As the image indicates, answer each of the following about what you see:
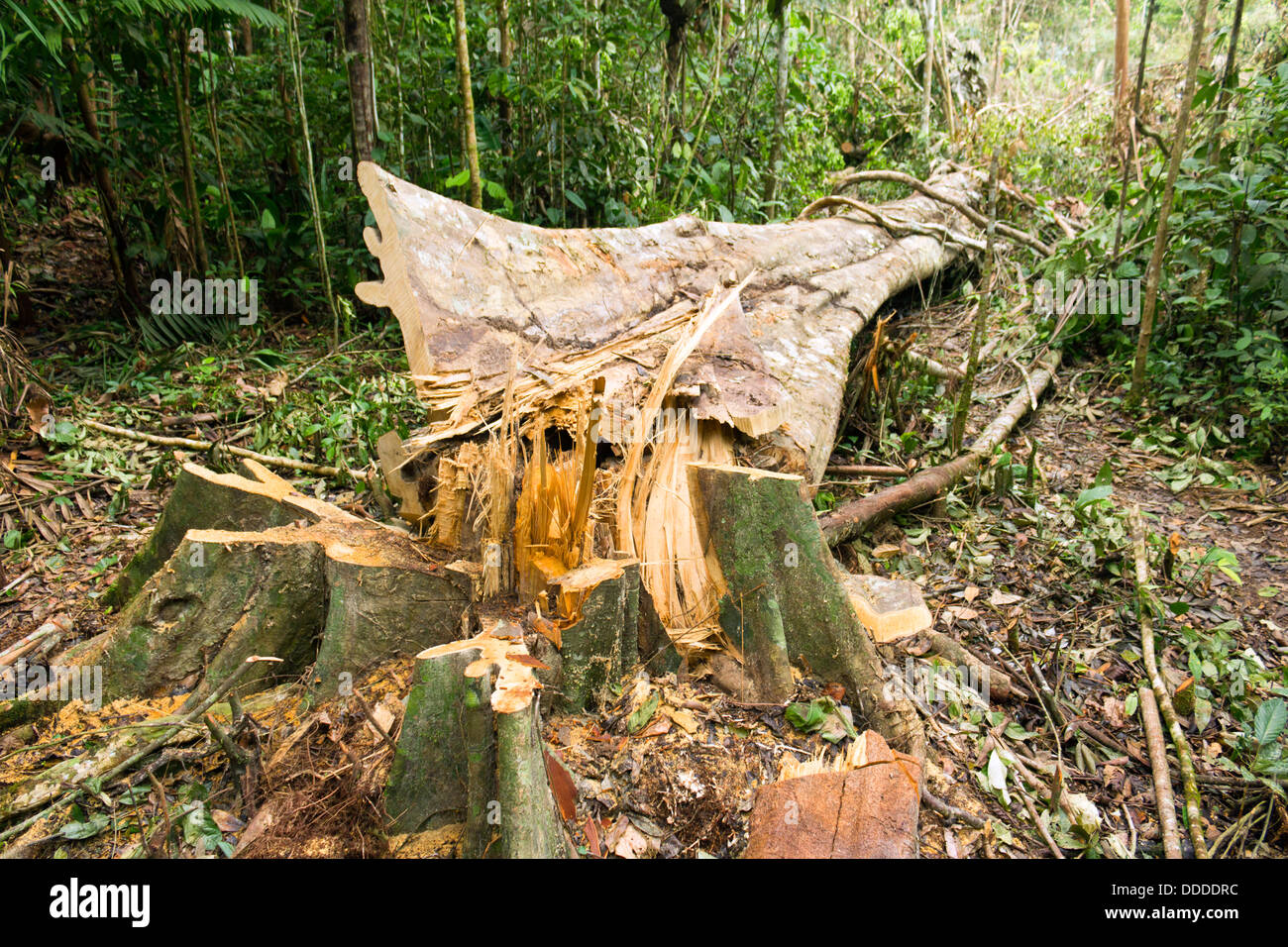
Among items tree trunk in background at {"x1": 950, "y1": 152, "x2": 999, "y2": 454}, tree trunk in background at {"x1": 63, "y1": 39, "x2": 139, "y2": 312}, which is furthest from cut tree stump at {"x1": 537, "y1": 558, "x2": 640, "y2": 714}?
tree trunk in background at {"x1": 63, "y1": 39, "x2": 139, "y2": 312}

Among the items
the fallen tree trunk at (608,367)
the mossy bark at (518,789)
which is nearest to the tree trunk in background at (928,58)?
the fallen tree trunk at (608,367)

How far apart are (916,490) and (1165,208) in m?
2.27

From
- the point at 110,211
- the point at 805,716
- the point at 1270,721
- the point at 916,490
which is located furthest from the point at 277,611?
the point at 110,211

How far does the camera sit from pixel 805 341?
3773mm

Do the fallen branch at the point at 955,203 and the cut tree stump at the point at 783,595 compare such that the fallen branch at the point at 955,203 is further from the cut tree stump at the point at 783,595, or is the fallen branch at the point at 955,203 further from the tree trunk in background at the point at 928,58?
the cut tree stump at the point at 783,595

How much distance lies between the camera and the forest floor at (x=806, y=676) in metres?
1.85

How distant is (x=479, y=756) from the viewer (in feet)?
5.33

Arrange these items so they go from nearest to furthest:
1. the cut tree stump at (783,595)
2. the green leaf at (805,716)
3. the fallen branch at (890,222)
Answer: the green leaf at (805,716), the cut tree stump at (783,595), the fallen branch at (890,222)

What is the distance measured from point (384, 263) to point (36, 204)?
4934 millimetres

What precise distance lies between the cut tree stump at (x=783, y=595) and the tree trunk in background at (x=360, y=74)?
12.7 feet

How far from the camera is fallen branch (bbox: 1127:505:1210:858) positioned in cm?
204

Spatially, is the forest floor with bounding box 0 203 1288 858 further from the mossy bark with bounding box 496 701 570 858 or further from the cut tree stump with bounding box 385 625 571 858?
the mossy bark with bounding box 496 701 570 858

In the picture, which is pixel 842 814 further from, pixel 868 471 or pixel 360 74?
pixel 360 74

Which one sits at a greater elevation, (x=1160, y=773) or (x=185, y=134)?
(x=185, y=134)
